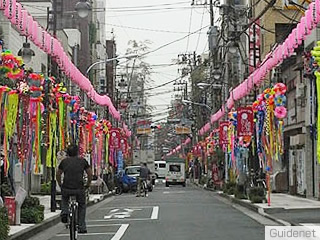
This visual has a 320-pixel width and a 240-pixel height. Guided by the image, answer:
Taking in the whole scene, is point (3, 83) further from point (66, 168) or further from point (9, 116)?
point (66, 168)

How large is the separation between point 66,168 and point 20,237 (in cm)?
340

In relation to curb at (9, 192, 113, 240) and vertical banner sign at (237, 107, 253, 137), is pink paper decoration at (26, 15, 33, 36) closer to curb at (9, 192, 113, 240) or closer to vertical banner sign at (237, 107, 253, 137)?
curb at (9, 192, 113, 240)

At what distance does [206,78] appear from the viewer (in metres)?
88.5

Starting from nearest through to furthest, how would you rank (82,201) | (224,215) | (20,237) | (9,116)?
(82,201) < (20,237) < (9,116) < (224,215)

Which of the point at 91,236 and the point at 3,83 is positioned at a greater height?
the point at 3,83

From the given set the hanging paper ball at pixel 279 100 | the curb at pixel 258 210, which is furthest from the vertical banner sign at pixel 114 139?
the hanging paper ball at pixel 279 100

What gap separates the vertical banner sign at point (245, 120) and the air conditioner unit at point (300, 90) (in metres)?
4.61

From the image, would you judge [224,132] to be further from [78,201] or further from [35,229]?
[78,201]

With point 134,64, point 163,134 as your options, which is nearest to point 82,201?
point 134,64

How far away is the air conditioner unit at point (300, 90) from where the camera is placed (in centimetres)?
3800

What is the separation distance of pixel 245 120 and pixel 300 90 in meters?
5.26

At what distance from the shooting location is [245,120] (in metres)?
34.6

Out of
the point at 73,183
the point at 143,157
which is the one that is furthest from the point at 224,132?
the point at 73,183

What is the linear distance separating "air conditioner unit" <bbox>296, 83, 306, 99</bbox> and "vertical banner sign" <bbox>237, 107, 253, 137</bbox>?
461 cm
